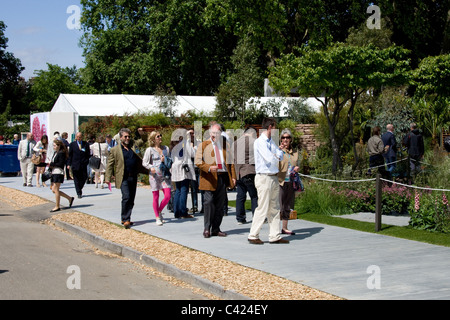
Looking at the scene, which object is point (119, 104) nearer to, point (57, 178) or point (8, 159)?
point (8, 159)

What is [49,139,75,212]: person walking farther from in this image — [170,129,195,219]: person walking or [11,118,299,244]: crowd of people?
[170,129,195,219]: person walking

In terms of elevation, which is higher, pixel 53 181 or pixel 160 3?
pixel 160 3

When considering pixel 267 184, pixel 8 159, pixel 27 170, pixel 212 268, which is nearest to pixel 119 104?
pixel 8 159

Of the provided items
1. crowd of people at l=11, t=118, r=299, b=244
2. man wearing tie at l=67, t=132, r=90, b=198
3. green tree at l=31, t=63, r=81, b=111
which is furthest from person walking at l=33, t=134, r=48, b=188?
green tree at l=31, t=63, r=81, b=111

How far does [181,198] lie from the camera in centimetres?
1343

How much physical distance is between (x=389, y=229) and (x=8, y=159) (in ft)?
68.8

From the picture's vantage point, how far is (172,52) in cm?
4388

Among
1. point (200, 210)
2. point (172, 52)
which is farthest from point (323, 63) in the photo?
point (172, 52)

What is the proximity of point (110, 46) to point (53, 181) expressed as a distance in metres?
31.6

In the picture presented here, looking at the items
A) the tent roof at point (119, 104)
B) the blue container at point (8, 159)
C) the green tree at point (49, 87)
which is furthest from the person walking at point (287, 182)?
the green tree at point (49, 87)

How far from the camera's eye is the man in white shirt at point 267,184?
1002cm

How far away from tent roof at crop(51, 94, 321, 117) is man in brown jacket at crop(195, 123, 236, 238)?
649 inches

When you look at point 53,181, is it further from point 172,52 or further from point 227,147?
point 172,52

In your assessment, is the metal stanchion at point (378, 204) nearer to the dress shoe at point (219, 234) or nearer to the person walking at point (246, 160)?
the person walking at point (246, 160)
